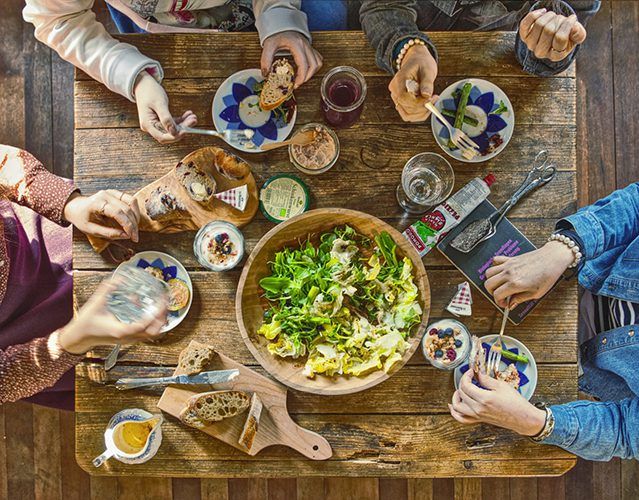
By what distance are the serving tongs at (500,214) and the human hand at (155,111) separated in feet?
2.92

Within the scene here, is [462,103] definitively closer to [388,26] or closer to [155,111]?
[388,26]

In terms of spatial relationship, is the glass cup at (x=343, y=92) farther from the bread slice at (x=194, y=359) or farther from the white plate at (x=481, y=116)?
the bread slice at (x=194, y=359)

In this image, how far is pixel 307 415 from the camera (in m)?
1.74

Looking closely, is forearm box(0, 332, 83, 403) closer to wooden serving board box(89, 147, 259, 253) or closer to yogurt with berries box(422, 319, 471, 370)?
wooden serving board box(89, 147, 259, 253)

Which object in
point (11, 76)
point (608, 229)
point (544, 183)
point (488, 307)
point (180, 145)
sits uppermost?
point (11, 76)

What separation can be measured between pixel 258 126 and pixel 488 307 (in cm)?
89

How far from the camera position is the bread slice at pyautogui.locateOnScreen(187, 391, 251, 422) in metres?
1.66

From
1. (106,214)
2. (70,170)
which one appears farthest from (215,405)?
(70,170)

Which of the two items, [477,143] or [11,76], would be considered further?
[11,76]

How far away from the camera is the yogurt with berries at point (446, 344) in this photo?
1698 mm

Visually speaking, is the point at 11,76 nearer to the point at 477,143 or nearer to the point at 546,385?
the point at 477,143

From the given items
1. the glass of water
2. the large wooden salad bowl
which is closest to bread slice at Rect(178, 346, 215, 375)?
the large wooden salad bowl

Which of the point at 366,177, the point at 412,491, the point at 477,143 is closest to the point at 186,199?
the point at 366,177

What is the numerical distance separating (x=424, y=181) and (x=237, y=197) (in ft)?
1.86
